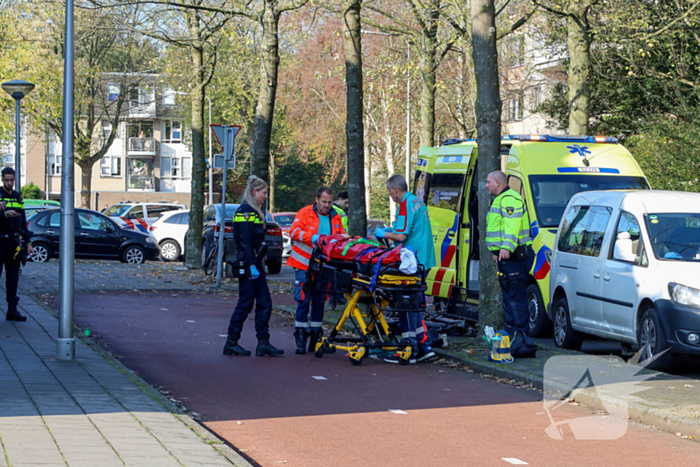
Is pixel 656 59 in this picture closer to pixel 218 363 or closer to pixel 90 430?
pixel 218 363

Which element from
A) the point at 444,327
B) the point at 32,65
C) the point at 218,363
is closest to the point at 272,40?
the point at 444,327

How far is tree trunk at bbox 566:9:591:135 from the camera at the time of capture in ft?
61.3

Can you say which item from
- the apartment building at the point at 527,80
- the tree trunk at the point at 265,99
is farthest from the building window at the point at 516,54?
the tree trunk at the point at 265,99

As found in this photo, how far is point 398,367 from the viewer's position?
966 centimetres

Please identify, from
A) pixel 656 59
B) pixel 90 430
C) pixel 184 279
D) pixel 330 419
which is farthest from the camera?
pixel 656 59

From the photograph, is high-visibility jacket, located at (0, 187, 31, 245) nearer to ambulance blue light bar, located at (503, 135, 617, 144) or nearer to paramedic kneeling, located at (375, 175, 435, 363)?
paramedic kneeling, located at (375, 175, 435, 363)

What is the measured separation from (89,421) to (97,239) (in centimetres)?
2013

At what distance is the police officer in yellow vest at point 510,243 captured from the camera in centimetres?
956

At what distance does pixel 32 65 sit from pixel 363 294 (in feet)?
108

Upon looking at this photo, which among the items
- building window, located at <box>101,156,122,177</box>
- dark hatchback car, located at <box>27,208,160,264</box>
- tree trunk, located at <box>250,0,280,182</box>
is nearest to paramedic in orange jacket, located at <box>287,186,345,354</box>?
tree trunk, located at <box>250,0,280,182</box>

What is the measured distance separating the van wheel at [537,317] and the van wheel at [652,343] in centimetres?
284

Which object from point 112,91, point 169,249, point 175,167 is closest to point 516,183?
point 169,249

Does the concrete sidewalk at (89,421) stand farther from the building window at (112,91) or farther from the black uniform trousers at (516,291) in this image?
the building window at (112,91)

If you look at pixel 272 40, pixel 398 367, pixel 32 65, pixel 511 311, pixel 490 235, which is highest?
pixel 32 65
